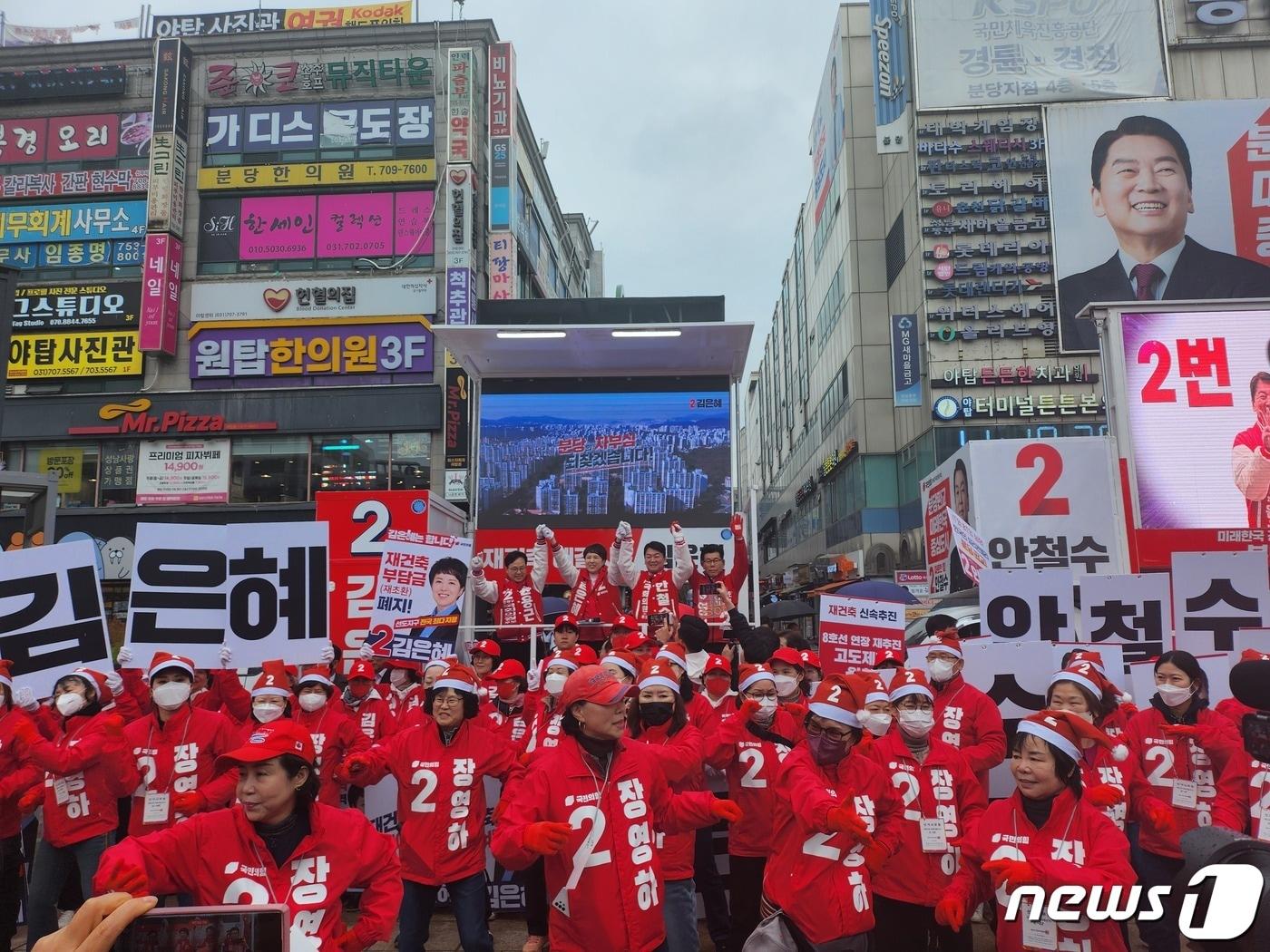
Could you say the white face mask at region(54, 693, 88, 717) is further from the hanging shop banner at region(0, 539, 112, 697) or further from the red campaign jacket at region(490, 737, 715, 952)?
the red campaign jacket at region(490, 737, 715, 952)

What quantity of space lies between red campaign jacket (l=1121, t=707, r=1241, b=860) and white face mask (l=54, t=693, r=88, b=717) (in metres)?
7.37

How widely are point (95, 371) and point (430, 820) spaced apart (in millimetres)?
30104

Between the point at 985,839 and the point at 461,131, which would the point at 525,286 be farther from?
the point at 985,839

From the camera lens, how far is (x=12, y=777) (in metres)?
6.30

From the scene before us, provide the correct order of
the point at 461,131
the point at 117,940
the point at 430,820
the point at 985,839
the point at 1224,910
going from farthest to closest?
the point at 461,131 < the point at 430,820 < the point at 985,839 < the point at 117,940 < the point at 1224,910

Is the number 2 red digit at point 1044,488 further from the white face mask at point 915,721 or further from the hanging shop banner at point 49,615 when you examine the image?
the hanging shop banner at point 49,615

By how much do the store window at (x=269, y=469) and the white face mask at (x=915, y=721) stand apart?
87.6 feet

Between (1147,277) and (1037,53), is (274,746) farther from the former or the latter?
(1037,53)

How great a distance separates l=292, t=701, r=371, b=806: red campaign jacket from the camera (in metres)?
7.07

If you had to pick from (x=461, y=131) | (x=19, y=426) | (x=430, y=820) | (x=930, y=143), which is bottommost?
(x=430, y=820)

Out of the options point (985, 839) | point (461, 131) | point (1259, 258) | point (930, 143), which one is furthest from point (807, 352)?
point (985, 839)

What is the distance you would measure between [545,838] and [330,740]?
3992mm

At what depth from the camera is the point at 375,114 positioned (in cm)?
3062

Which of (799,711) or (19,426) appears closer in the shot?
(799,711)
